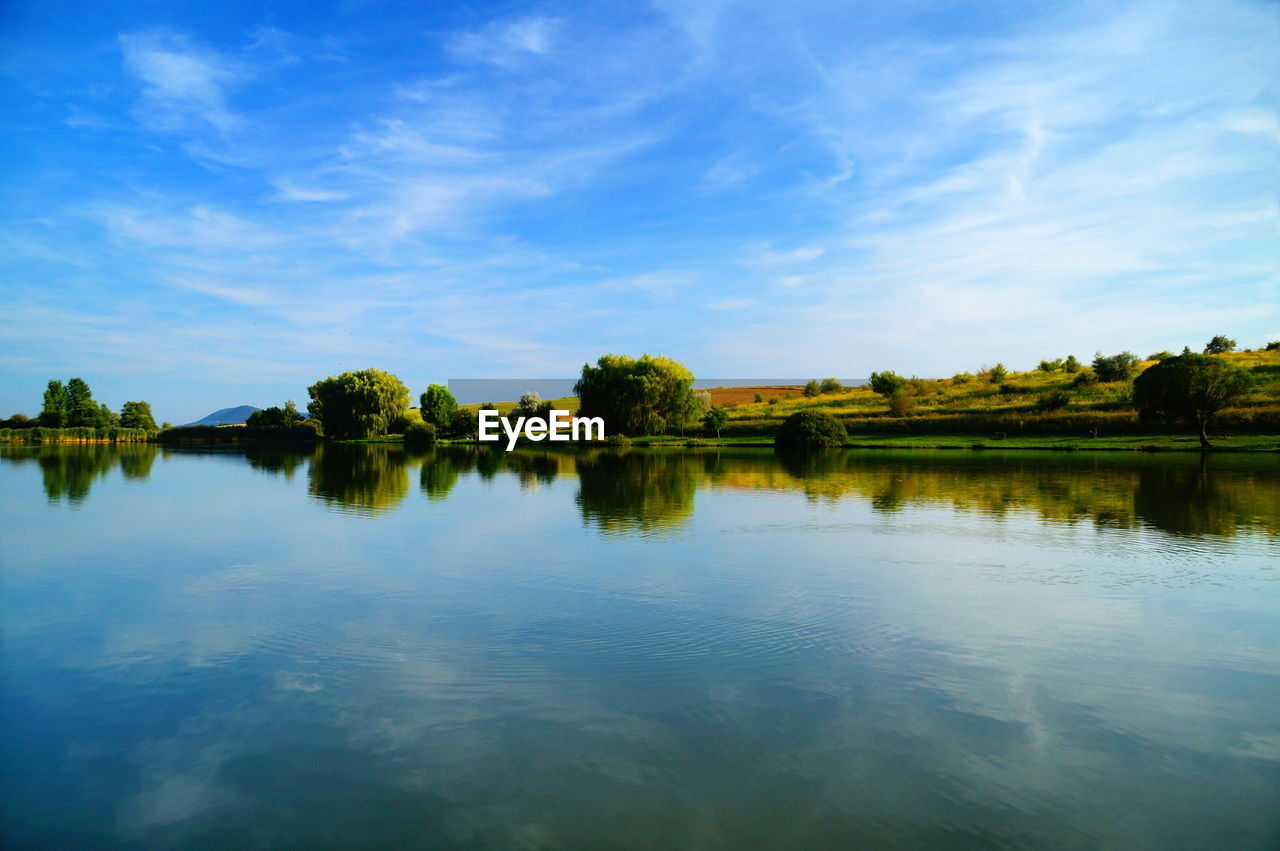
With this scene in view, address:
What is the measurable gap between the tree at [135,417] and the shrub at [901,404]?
9831 centimetres

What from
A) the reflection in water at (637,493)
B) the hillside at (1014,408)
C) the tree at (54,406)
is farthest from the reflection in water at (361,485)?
the tree at (54,406)

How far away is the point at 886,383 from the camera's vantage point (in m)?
81.2

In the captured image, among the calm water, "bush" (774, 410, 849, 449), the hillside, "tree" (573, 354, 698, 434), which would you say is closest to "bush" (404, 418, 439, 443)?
"tree" (573, 354, 698, 434)

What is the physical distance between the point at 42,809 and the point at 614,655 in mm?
4897

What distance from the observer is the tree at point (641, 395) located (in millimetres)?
67000

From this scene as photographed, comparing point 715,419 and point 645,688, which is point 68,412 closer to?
point 715,419

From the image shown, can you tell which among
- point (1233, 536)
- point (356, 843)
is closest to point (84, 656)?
point (356, 843)

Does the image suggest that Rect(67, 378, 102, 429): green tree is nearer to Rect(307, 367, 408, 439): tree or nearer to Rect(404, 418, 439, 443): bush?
Rect(307, 367, 408, 439): tree

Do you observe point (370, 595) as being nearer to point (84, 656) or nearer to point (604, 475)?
point (84, 656)

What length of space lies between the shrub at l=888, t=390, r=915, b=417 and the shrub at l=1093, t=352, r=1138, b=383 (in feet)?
55.3

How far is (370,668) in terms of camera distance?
7754 millimetres

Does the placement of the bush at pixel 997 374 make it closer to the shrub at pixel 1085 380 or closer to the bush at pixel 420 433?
the shrub at pixel 1085 380

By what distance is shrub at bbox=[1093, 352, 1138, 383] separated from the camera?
65875mm

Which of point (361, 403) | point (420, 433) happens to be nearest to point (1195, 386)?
point (420, 433)
